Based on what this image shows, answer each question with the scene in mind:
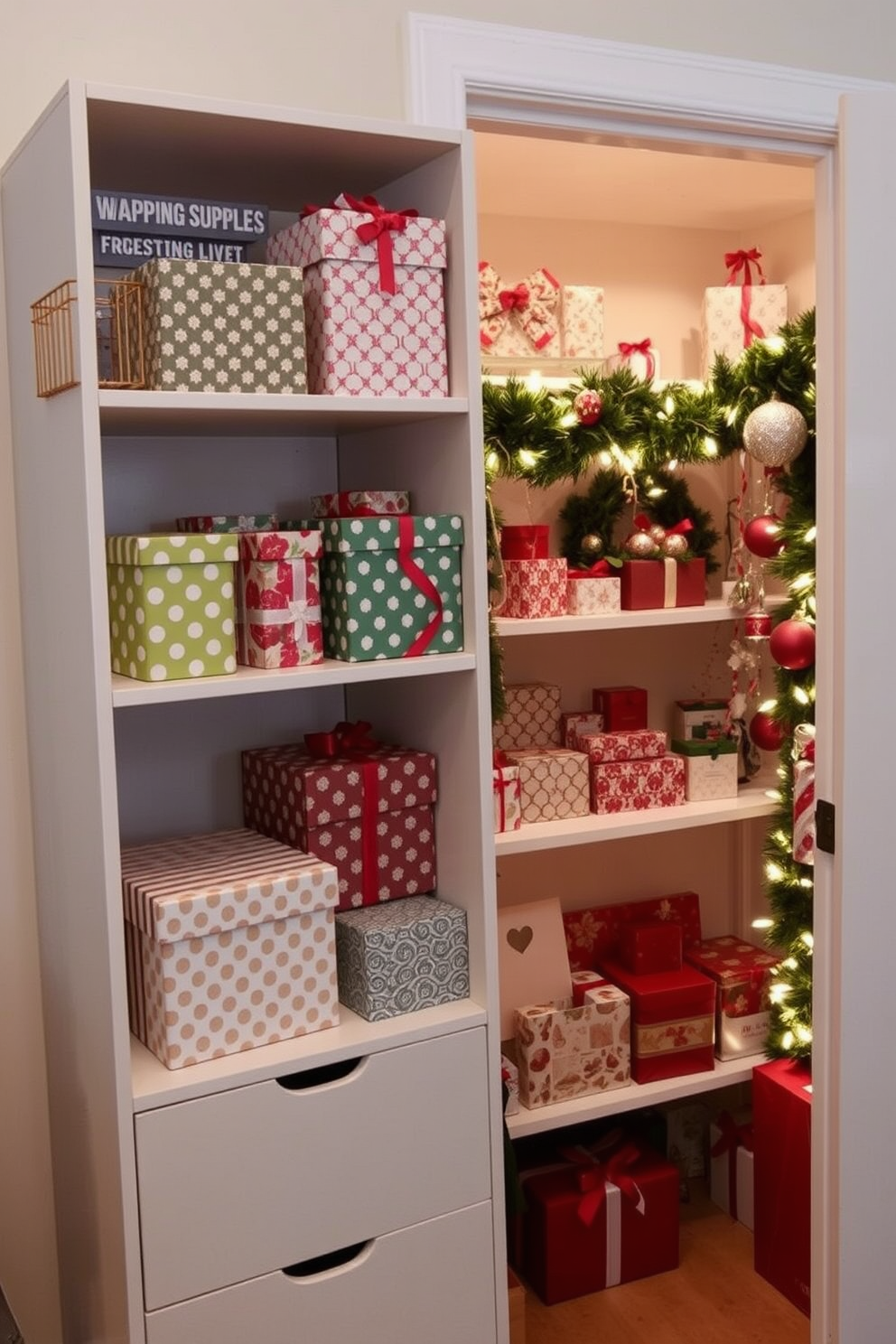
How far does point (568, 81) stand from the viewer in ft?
6.59

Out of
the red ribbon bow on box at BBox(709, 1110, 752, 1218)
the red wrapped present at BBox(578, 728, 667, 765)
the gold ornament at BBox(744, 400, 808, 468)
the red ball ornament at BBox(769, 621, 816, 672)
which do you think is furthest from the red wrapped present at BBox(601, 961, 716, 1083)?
the gold ornament at BBox(744, 400, 808, 468)

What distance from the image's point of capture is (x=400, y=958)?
5.71 feet

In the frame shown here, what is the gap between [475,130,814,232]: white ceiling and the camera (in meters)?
2.58

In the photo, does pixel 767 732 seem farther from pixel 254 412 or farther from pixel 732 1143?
pixel 254 412

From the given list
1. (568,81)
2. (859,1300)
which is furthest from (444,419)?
(859,1300)

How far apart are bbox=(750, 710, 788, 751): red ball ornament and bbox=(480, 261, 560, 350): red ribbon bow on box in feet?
2.91

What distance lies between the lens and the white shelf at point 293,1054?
1.55 metres

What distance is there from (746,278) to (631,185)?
380 millimetres

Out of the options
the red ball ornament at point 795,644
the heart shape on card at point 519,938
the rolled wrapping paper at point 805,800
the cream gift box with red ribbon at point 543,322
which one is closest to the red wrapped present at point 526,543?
the cream gift box with red ribbon at point 543,322

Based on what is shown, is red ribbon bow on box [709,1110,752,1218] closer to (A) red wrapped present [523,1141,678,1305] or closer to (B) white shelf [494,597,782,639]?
(A) red wrapped present [523,1141,678,1305]

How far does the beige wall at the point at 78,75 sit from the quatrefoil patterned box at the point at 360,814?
366mm

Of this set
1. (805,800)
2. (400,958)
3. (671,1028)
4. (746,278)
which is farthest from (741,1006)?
(746,278)

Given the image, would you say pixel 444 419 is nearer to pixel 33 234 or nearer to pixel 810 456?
pixel 33 234

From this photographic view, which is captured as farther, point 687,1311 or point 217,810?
point 687,1311
